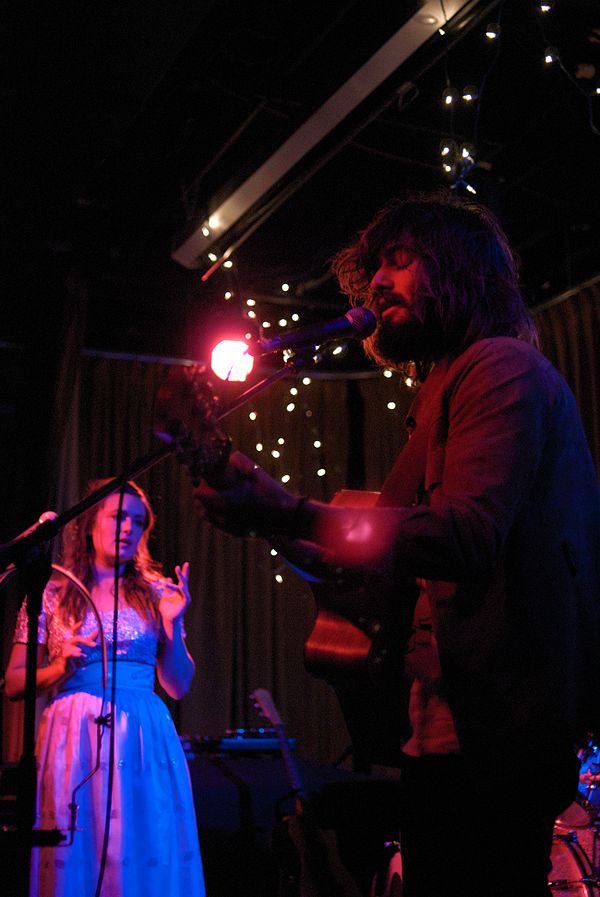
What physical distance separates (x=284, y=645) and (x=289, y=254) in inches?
114

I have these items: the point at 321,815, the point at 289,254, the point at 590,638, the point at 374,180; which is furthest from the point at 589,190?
the point at 590,638

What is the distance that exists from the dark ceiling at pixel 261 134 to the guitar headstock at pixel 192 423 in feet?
8.64

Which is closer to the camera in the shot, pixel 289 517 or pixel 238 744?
pixel 289 517

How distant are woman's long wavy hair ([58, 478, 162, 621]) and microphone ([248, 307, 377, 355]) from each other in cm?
251

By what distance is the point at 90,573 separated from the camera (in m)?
4.62

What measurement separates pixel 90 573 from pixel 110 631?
0.50 metres

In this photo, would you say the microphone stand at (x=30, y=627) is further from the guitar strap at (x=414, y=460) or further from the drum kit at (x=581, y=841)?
the drum kit at (x=581, y=841)

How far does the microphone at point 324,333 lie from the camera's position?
1940 mm

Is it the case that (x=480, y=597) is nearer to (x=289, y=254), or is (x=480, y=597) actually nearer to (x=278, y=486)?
(x=278, y=486)

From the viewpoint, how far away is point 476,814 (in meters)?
1.60

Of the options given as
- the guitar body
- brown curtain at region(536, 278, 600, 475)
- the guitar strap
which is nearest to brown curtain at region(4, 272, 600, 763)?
brown curtain at region(536, 278, 600, 475)

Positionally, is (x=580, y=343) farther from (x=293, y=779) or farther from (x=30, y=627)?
(x=30, y=627)

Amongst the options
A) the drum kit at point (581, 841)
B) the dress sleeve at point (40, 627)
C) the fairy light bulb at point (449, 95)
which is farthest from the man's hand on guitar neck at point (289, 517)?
the fairy light bulb at point (449, 95)

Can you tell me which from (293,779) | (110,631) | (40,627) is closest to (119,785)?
(110,631)
